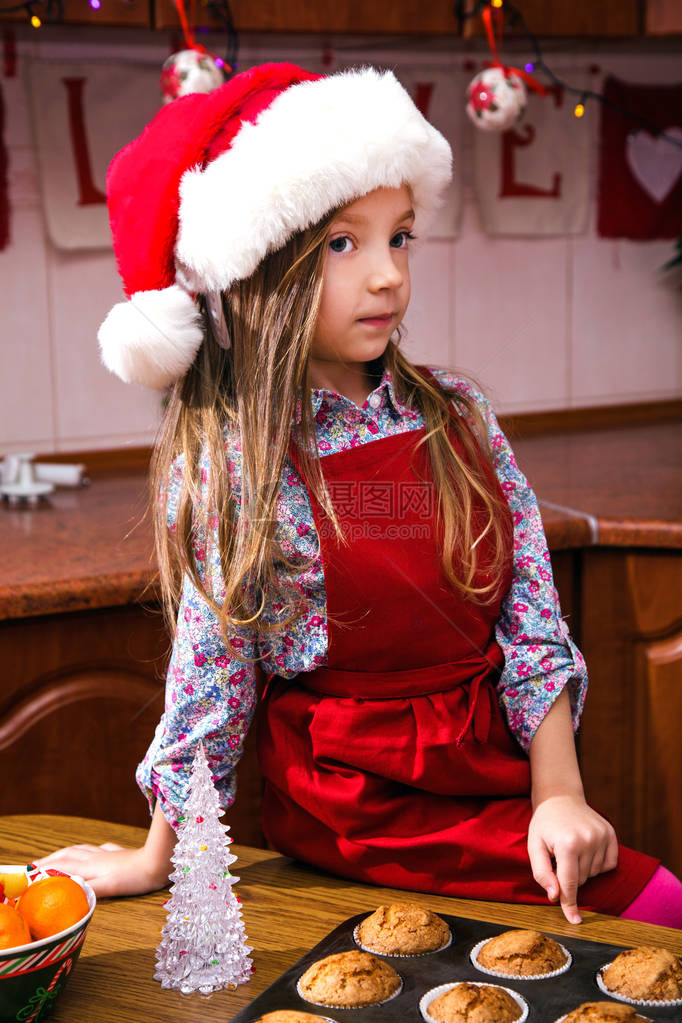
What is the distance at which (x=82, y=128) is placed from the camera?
1.88 m

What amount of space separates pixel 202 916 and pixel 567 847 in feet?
0.93

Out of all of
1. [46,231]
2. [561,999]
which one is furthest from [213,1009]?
[46,231]

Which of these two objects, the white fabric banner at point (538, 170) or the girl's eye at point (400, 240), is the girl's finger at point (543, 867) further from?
the white fabric banner at point (538, 170)

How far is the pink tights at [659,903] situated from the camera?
857 mm

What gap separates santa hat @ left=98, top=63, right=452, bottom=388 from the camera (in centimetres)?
87

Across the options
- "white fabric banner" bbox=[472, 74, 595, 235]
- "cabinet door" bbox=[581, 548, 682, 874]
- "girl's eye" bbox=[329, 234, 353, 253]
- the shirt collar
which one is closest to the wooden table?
the shirt collar

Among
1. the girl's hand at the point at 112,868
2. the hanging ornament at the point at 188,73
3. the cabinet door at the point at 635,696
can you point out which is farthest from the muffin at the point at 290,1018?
the hanging ornament at the point at 188,73

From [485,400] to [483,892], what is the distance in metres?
0.45

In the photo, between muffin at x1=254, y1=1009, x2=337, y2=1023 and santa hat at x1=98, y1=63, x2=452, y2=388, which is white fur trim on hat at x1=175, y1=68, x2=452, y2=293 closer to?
santa hat at x1=98, y1=63, x2=452, y2=388

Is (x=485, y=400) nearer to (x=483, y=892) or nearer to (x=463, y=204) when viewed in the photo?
(x=483, y=892)

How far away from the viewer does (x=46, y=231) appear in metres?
1.89

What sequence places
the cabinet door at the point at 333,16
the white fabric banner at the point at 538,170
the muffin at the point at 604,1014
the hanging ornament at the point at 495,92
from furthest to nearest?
the white fabric banner at the point at 538,170, the hanging ornament at the point at 495,92, the cabinet door at the point at 333,16, the muffin at the point at 604,1014

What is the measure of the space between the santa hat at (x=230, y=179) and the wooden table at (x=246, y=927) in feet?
1.33

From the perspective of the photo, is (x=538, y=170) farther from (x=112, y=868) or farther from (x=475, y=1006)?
(x=475, y=1006)
